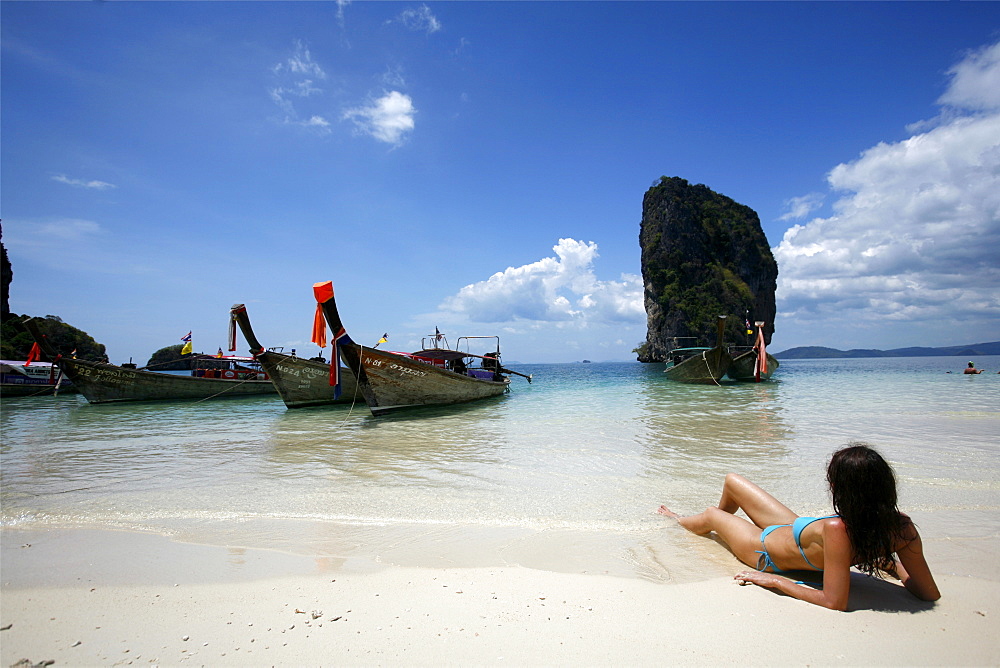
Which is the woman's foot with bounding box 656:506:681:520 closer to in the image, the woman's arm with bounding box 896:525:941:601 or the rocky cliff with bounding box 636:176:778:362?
the woman's arm with bounding box 896:525:941:601

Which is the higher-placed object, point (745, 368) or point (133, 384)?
point (133, 384)

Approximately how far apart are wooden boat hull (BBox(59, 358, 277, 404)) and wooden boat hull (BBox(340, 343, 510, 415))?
846cm

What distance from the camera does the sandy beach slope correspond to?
202 cm

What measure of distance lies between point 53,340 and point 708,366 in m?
54.5

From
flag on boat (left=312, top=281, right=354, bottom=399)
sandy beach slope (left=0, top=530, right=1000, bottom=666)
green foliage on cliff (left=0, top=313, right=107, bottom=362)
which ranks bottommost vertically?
sandy beach slope (left=0, top=530, right=1000, bottom=666)

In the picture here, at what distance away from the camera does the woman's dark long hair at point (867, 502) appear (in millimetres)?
2240

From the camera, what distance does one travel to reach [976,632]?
7.07ft

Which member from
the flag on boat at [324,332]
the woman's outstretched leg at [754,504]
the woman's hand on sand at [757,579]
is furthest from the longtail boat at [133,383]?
the woman's hand on sand at [757,579]

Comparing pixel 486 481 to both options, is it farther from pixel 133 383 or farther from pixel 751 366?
pixel 751 366

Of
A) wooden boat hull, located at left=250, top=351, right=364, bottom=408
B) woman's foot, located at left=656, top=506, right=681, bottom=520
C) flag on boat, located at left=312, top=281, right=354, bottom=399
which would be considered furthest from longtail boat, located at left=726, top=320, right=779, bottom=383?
woman's foot, located at left=656, top=506, right=681, bottom=520

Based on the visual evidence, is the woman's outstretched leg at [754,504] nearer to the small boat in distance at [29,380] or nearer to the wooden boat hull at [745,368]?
the wooden boat hull at [745,368]

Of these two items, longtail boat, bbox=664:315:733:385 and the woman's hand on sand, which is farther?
longtail boat, bbox=664:315:733:385

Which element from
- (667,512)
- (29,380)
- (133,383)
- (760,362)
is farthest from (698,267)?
(667,512)

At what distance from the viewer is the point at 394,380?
498 inches
